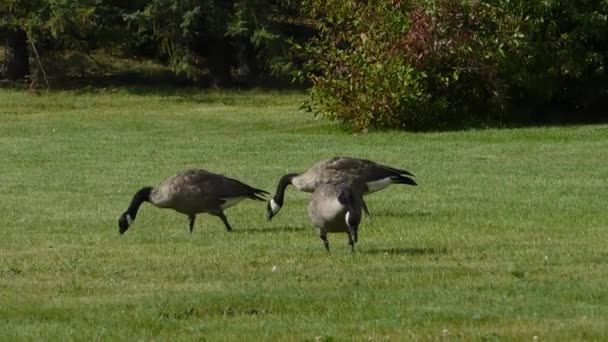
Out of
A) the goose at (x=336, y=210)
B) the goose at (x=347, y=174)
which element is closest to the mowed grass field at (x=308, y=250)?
the goose at (x=336, y=210)

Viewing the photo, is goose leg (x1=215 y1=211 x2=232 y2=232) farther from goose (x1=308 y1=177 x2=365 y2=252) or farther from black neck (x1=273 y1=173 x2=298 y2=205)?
goose (x1=308 y1=177 x2=365 y2=252)

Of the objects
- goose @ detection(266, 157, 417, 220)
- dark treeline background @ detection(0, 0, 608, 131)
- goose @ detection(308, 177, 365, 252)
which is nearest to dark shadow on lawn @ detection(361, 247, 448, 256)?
goose @ detection(308, 177, 365, 252)

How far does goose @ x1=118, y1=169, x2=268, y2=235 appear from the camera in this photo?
51.2 feet

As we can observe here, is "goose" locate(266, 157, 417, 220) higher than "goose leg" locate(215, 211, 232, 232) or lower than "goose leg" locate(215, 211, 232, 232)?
higher

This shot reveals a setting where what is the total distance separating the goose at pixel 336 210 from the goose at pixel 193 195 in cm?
234

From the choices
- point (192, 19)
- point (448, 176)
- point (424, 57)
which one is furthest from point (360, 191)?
point (192, 19)

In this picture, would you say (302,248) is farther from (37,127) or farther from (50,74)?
(50,74)

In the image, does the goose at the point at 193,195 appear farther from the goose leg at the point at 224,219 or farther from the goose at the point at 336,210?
the goose at the point at 336,210

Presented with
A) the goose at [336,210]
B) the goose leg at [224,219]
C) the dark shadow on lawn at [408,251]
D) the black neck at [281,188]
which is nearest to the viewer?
the goose at [336,210]

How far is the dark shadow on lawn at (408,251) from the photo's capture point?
44.7 feet

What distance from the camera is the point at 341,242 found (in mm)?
14688

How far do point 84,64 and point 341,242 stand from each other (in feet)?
124

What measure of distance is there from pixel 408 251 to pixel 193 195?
2918mm

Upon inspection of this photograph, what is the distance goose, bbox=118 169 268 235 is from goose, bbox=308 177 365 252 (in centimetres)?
234
